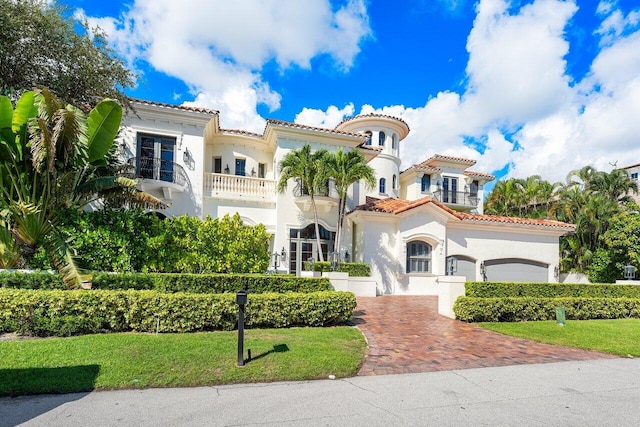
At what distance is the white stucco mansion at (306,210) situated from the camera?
17297mm

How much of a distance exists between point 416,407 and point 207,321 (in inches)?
211

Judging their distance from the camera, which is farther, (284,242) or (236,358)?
(284,242)

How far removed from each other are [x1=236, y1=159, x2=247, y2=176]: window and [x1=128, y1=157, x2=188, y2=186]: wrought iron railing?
363 centimetres

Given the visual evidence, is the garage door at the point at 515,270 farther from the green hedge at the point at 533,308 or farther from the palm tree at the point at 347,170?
the palm tree at the point at 347,170

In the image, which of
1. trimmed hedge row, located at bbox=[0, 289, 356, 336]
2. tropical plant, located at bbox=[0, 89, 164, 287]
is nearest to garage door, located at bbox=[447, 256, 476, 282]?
trimmed hedge row, located at bbox=[0, 289, 356, 336]

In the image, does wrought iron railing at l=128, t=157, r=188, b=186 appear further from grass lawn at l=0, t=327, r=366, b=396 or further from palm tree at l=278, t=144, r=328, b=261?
grass lawn at l=0, t=327, r=366, b=396

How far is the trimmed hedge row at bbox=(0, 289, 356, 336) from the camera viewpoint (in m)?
7.48

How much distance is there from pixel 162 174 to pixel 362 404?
50.4 feet

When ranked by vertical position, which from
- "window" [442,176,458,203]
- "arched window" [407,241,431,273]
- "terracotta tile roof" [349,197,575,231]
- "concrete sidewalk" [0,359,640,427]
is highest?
"window" [442,176,458,203]

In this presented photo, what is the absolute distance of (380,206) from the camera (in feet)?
64.6

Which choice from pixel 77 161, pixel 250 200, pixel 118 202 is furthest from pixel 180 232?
pixel 250 200

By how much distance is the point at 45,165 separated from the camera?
9523 millimetres

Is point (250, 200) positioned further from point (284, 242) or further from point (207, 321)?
point (207, 321)

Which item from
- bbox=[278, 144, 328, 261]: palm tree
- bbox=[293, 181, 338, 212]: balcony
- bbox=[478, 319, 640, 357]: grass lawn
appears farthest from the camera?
bbox=[293, 181, 338, 212]: balcony
